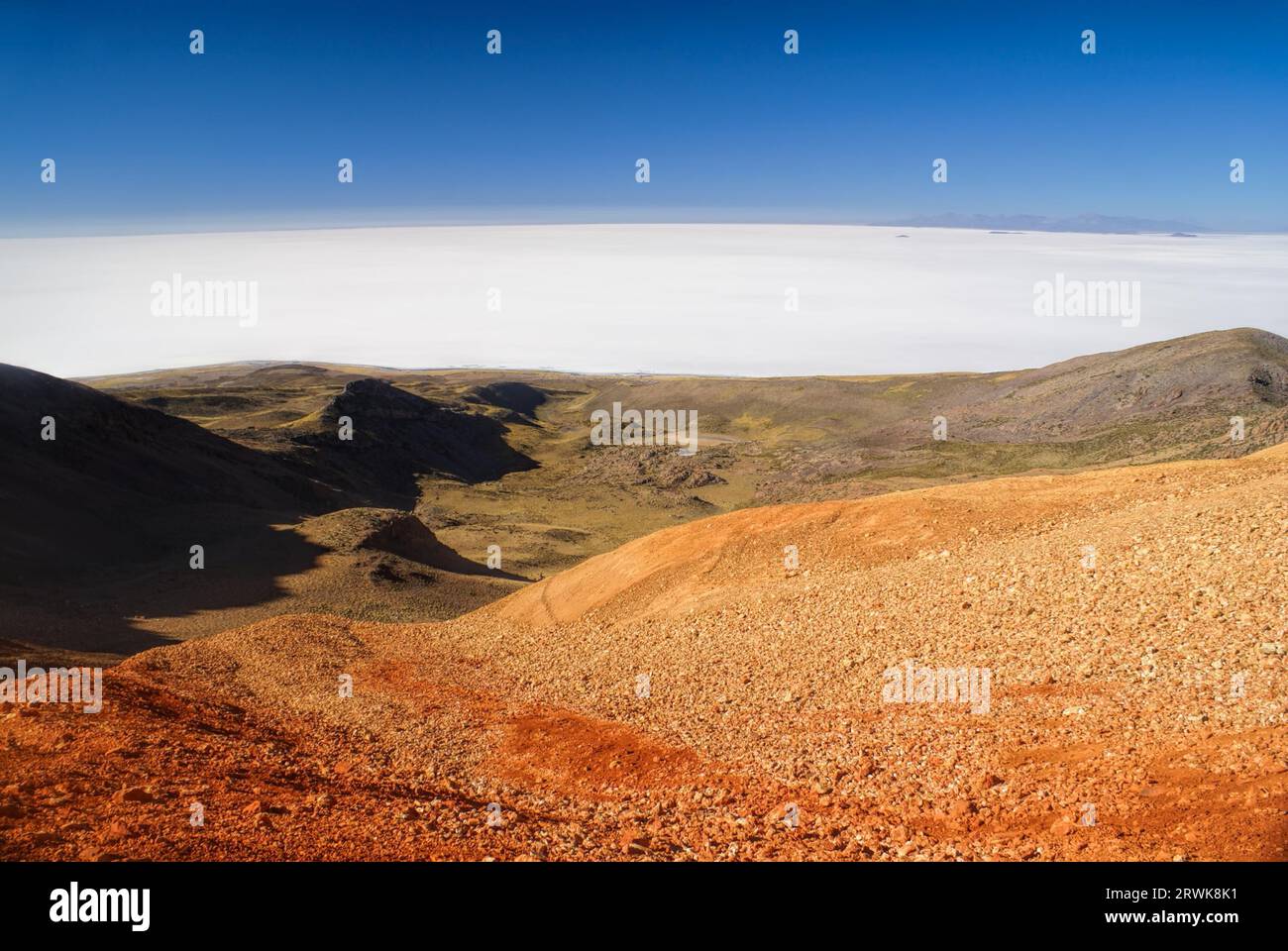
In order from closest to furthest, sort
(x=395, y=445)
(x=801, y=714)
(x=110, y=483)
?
(x=801, y=714)
(x=110, y=483)
(x=395, y=445)

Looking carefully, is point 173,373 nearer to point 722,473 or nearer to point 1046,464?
point 722,473

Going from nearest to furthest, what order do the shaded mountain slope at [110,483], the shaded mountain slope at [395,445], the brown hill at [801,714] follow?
the brown hill at [801,714] → the shaded mountain slope at [110,483] → the shaded mountain slope at [395,445]

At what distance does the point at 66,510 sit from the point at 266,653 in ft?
71.9

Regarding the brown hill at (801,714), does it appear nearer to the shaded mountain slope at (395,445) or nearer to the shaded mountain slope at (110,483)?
the shaded mountain slope at (110,483)

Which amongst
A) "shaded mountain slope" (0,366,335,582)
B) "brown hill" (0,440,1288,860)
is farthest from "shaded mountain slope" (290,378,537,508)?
"brown hill" (0,440,1288,860)

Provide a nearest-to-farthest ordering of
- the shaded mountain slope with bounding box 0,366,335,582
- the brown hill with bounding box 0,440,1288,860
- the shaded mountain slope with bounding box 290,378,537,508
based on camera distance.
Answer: the brown hill with bounding box 0,440,1288,860
the shaded mountain slope with bounding box 0,366,335,582
the shaded mountain slope with bounding box 290,378,537,508

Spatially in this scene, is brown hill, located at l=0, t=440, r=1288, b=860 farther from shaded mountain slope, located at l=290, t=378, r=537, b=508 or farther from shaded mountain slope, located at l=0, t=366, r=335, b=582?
shaded mountain slope, located at l=290, t=378, r=537, b=508

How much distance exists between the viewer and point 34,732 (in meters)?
7.58

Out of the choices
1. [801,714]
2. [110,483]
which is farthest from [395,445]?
[801,714]

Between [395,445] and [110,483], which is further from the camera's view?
[395,445]

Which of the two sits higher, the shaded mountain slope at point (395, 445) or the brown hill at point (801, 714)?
the shaded mountain slope at point (395, 445)

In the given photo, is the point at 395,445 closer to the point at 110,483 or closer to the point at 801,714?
the point at 110,483

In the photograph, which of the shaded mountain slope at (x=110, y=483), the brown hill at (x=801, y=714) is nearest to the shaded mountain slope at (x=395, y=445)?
the shaded mountain slope at (x=110, y=483)
